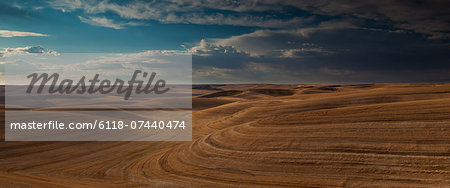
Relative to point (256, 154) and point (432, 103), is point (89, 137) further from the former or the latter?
point (432, 103)

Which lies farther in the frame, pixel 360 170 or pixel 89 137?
pixel 89 137

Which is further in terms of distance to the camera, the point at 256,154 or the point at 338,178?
the point at 256,154

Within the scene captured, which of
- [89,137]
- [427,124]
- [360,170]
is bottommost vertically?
[89,137]

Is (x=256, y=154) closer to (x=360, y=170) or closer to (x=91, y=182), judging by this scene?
(x=360, y=170)

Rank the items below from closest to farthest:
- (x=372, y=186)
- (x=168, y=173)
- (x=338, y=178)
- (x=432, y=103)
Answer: (x=372, y=186) < (x=338, y=178) < (x=168, y=173) < (x=432, y=103)

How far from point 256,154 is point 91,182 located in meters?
5.93

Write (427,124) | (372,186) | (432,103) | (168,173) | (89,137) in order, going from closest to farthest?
(372,186), (427,124), (168,173), (432,103), (89,137)

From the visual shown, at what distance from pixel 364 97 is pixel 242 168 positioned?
42.6 ft

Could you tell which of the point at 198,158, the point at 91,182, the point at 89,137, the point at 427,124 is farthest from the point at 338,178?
the point at 89,137

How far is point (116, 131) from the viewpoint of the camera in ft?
63.7

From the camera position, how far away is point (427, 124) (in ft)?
28.6

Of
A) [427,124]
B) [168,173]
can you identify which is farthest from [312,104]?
[168,173]

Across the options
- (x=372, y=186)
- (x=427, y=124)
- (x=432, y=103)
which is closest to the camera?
(x=372, y=186)

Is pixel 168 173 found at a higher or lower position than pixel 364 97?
lower
